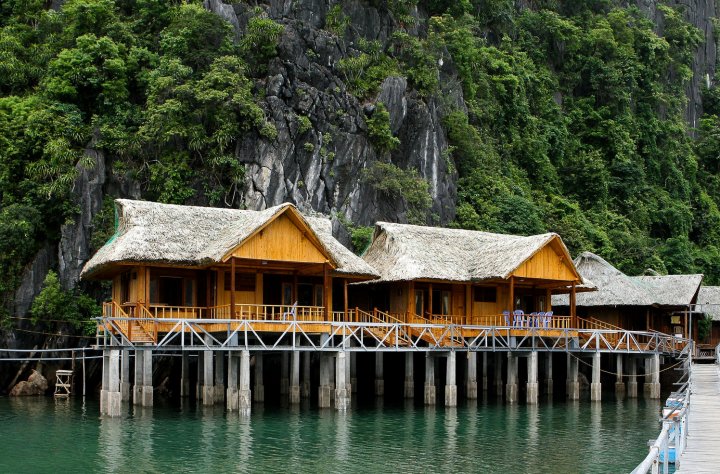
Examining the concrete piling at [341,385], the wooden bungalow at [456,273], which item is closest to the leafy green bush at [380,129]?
the wooden bungalow at [456,273]

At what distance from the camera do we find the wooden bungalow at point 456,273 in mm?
38500

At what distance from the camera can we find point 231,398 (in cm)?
3303

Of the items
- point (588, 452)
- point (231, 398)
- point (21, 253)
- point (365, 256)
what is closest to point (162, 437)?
point (231, 398)

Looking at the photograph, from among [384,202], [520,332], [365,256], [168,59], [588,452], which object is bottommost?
[588,452]

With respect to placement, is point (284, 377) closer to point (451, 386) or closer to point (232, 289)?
point (451, 386)

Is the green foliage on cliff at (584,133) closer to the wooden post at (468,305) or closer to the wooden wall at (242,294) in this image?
the wooden post at (468,305)

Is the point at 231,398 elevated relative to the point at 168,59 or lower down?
lower down

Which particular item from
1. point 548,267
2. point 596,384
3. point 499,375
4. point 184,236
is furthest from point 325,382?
point 596,384

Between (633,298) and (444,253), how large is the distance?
11.7 meters

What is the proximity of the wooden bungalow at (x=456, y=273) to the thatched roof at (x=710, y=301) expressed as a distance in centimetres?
1157

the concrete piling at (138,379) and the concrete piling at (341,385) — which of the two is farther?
the concrete piling at (138,379)

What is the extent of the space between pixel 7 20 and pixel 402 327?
3218 cm

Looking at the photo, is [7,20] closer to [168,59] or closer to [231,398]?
[168,59]

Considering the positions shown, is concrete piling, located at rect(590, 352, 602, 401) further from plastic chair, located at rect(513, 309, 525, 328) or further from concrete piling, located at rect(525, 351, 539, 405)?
plastic chair, located at rect(513, 309, 525, 328)
